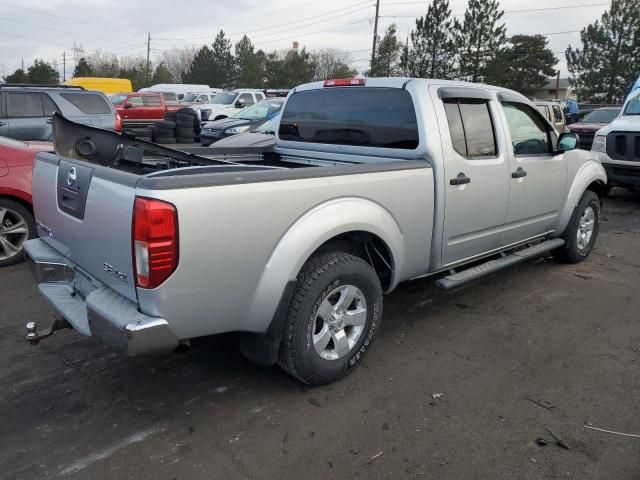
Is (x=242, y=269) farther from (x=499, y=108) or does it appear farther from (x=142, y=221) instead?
(x=499, y=108)

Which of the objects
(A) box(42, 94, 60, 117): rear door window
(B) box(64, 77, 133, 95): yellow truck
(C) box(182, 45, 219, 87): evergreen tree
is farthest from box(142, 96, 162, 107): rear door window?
(C) box(182, 45, 219, 87): evergreen tree

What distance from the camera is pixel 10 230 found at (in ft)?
18.1

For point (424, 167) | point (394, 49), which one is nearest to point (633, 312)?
point (424, 167)

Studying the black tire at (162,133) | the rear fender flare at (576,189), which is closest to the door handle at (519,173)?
the rear fender flare at (576,189)

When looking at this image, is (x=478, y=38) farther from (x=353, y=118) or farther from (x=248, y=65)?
(x=353, y=118)

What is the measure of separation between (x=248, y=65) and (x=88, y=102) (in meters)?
46.8

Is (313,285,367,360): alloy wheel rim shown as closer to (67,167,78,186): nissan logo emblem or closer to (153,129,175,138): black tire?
(67,167,78,186): nissan logo emblem

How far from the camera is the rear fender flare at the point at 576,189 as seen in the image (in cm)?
540

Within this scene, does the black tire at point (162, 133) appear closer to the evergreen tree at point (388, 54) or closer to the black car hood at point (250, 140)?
the black car hood at point (250, 140)

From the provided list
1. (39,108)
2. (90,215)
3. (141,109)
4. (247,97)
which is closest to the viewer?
(90,215)

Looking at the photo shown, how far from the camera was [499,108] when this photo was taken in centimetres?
447

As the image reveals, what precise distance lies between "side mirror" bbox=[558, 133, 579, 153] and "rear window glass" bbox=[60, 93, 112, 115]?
9.48 meters

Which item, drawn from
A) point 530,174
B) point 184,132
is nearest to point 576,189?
point 530,174

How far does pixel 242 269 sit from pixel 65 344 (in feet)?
6.24
